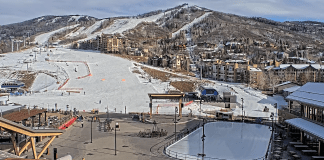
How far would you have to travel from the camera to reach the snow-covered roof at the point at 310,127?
62.0 ft

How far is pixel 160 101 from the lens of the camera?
43.6 meters

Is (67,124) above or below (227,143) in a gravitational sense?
above

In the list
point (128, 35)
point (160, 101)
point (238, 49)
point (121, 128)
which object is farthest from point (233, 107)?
point (128, 35)

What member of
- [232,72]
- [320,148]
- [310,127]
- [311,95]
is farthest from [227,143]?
[232,72]

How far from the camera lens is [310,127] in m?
20.9

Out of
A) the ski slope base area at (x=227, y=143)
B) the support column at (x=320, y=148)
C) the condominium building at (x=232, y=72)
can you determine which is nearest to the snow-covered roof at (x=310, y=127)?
the support column at (x=320, y=148)

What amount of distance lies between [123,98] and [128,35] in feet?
433

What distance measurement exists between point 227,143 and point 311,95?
294 inches

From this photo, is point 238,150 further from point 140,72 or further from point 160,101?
point 140,72

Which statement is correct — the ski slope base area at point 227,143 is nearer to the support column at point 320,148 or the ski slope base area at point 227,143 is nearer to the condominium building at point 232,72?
the support column at point 320,148

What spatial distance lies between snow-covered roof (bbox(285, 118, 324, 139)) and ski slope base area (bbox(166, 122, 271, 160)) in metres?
2.57

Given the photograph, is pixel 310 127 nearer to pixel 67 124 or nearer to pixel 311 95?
pixel 311 95

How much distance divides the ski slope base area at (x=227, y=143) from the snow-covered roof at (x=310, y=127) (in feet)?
8.44

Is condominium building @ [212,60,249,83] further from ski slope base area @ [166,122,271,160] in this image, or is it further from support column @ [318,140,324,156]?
support column @ [318,140,324,156]
